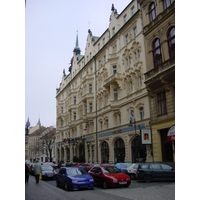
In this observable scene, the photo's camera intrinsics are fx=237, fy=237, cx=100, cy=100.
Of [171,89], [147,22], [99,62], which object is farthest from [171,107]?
[99,62]

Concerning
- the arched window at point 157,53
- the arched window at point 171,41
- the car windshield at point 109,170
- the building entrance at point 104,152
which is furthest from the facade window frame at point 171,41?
the building entrance at point 104,152

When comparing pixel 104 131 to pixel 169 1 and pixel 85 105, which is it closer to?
pixel 85 105

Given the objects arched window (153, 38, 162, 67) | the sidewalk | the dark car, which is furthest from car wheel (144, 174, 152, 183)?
arched window (153, 38, 162, 67)

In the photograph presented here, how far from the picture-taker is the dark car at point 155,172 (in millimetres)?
17766

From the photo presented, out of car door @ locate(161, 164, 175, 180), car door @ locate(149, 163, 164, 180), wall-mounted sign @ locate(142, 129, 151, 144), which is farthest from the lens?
wall-mounted sign @ locate(142, 129, 151, 144)

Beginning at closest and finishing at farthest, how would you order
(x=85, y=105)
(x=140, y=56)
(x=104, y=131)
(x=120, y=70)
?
1. (x=140, y=56)
2. (x=120, y=70)
3. (x=104, y=131)
4. (x=85, y=105)

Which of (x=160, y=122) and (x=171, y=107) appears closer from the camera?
(x=171, y=107)

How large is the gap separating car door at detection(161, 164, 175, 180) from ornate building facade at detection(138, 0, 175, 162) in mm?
3430

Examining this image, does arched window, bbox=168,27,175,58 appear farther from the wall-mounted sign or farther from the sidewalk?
the sidewalk

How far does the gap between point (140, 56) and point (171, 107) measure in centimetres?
940

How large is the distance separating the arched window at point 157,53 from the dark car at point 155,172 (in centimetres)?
1177

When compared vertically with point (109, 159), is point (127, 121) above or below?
above

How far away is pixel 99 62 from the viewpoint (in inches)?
1688

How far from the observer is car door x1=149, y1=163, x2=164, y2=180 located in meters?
17.9
